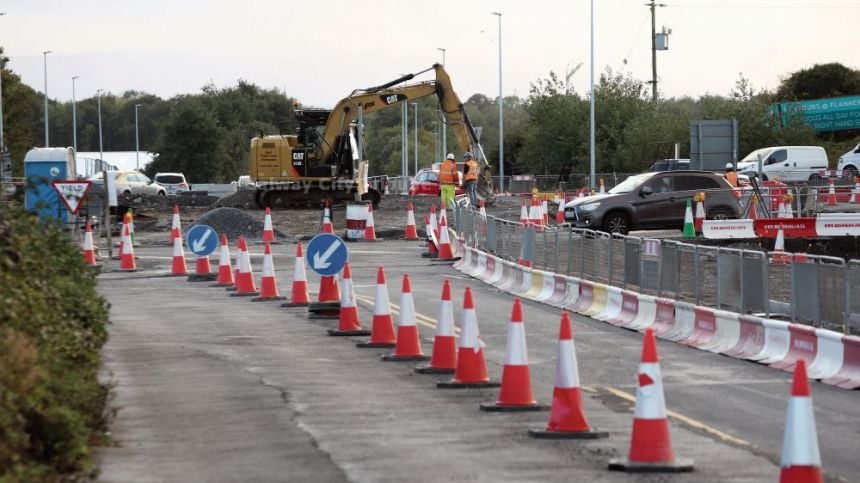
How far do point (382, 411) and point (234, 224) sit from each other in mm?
27073

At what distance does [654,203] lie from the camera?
34812 millimetres

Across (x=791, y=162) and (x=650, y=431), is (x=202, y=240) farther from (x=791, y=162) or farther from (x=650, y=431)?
(x=791, y=162)

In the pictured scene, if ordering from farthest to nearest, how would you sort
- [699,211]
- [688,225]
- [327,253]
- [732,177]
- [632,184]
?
[732,177], [632,184], [699,211], [688,225], [327,253]

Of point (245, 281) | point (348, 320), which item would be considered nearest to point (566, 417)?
point (348, 320)

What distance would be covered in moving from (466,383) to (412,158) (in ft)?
440

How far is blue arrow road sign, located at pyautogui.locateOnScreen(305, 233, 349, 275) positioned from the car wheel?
1716cm

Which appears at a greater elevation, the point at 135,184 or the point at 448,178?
the point at 448,178

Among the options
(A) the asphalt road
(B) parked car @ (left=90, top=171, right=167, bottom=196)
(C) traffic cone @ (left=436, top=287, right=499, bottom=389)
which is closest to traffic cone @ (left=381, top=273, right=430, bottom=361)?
(A) the asphalt road

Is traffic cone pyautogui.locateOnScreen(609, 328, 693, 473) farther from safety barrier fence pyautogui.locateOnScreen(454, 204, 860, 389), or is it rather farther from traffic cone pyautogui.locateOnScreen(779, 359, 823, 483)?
→ safety barrier fence pyautogui.locateOnScreen(454, 204, 860, 389)

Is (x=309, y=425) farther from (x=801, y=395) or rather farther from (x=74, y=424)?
(x=801, y=395)

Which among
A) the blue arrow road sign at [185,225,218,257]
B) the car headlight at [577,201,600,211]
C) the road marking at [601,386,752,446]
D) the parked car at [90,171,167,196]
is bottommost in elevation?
the road marking at [601,386,752,446]

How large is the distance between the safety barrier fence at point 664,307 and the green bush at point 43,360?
18.7 ft

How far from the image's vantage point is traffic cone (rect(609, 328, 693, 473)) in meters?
9.16

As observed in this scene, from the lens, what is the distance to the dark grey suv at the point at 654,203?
3447 cm
